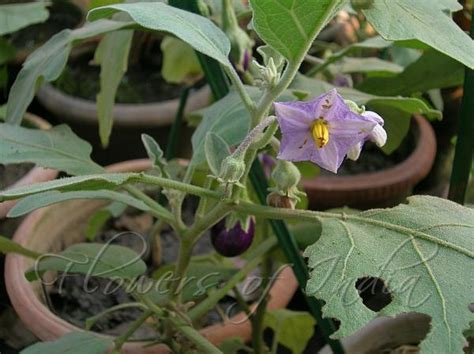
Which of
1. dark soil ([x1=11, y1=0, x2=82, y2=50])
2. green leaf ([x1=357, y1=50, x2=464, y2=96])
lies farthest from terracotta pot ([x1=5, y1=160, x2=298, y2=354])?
dark soil ([x1=11, y1=0, x2=82, y2=50])

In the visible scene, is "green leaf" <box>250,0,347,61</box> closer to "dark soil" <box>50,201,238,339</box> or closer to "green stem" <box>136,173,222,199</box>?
"green stem" <box>136,173,222,199</box>

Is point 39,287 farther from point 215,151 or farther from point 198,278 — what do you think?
point 215,151

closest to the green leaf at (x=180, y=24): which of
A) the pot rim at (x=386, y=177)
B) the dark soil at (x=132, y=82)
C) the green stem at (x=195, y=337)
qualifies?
the green stem at (x=195, y=337)

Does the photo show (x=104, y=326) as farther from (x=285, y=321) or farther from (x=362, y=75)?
(x=362, y=75)

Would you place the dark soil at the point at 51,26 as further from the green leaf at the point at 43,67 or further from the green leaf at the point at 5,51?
the green leaf at the point at 43,67

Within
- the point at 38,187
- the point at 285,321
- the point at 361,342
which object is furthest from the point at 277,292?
the point at 38,187

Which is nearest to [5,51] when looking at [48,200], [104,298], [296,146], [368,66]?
[104,298]
